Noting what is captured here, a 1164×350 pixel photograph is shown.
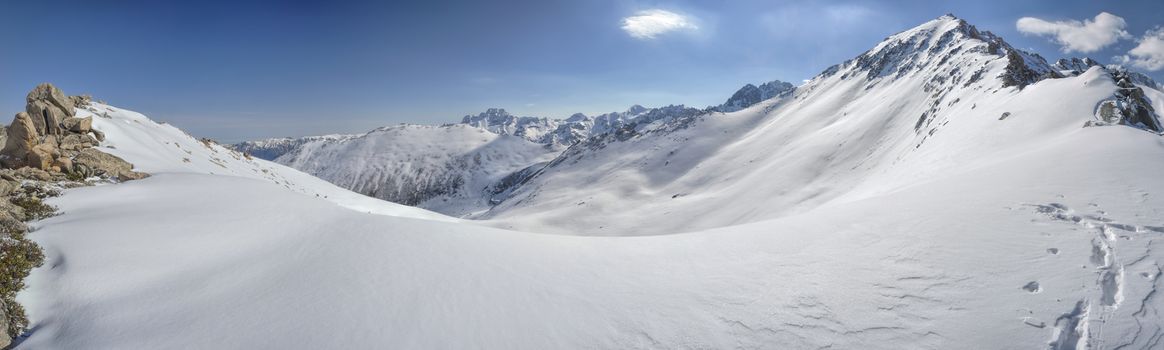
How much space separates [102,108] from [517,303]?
41948mm

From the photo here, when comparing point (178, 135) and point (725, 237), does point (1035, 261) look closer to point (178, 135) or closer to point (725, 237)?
point (725, 237)

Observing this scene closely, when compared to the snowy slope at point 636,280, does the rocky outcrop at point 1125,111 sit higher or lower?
higher

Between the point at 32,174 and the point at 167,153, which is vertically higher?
the point at 167,153

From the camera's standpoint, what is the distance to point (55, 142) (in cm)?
1812

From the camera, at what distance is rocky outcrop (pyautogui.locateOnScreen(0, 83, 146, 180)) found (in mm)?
15758

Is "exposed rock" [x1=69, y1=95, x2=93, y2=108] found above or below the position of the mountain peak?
below

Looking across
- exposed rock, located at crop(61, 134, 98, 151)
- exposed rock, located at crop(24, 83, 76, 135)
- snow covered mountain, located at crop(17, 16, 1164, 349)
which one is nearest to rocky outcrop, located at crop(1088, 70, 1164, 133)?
snow covered mountain, located at crop(17, 16, 1164, 349)

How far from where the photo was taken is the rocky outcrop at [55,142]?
15758 mm

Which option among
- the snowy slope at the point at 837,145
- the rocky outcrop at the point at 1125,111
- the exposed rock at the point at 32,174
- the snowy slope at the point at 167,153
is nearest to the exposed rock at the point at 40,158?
the exposed rock at the point at 32,174

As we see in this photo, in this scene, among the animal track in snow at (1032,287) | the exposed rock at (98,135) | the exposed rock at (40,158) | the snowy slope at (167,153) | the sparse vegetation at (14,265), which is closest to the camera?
the animal track in snow at (1032,287)

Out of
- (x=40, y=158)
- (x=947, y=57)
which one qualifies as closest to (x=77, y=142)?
(x=40, y=158)

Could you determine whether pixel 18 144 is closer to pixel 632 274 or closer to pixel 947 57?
pixel 632 274

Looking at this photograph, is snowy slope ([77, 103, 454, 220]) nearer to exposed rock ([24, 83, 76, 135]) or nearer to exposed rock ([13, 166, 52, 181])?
exposed rock ([24, 83, 76, 135])

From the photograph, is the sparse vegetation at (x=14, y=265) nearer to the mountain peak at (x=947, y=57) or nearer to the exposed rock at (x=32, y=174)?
the exposed rock at (x=32, y=174)
